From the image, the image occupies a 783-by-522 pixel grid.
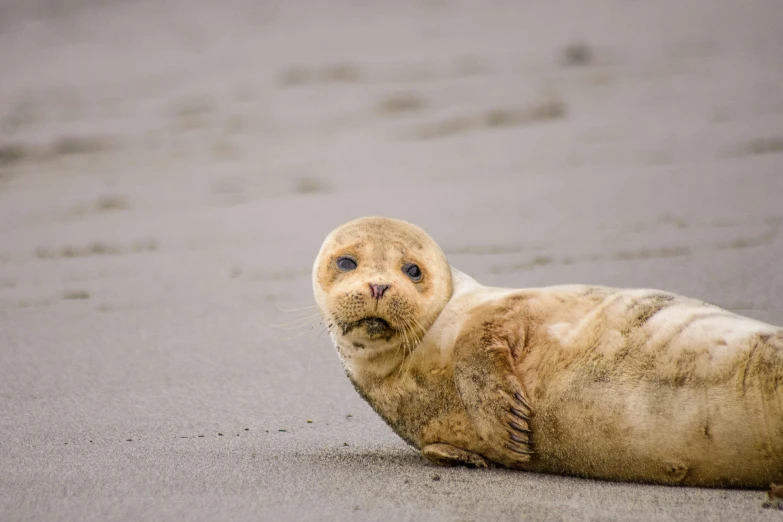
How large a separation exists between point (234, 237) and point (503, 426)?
429cm

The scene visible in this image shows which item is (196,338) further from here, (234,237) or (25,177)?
(25,177)

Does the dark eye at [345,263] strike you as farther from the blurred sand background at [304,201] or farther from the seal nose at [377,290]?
the blurred sand background at [304,201]

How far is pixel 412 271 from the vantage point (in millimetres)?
4191

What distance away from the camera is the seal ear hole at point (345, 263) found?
164 inches

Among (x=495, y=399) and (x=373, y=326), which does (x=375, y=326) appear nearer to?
(x=373, y=326)

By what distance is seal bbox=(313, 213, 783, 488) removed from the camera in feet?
11.7

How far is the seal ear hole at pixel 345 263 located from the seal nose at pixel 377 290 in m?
0.24

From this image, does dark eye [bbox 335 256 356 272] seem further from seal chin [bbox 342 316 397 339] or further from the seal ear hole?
seal chin [bbox 342 316 397 339]

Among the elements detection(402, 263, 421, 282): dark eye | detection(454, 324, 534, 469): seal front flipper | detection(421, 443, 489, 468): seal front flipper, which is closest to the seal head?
detection(402, 263, 421, 282): dark eye

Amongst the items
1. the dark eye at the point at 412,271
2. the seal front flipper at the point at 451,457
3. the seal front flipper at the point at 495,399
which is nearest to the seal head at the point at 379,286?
the dark eye at the point at 412,271

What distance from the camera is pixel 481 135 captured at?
915 centimetres

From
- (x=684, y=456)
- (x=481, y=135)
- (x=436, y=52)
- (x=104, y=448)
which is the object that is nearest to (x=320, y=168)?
(x=481, y=135)

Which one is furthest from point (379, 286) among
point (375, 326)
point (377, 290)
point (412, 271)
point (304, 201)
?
point (304, 201)

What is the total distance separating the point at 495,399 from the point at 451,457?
280 millimetres
